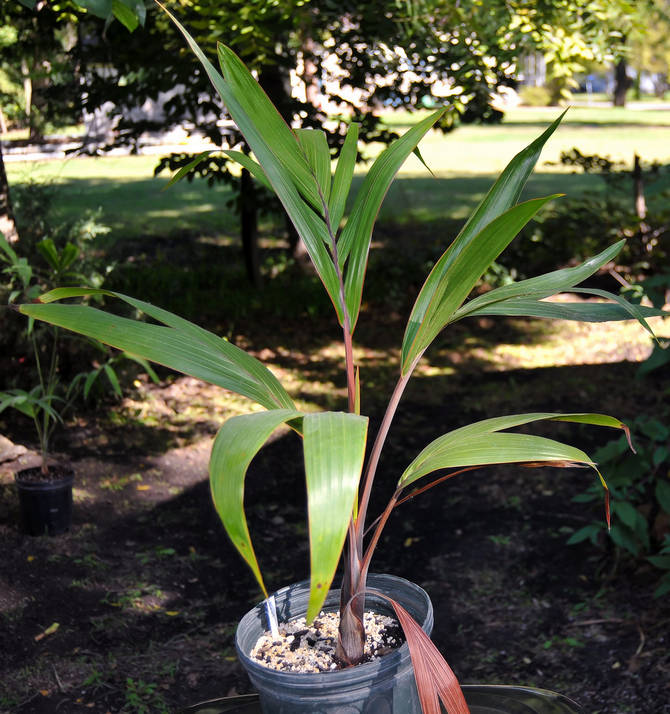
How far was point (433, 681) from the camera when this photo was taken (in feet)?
3.79

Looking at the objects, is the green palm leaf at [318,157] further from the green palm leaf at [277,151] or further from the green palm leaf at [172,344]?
the green palm leaf at [172,344]

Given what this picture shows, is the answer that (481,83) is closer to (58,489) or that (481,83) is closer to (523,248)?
(523,248)

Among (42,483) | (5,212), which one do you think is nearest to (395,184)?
(5,212)

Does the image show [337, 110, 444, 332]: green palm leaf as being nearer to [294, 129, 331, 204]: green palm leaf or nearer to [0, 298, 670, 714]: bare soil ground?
[294, 129, 331, 204]: green palm leaf

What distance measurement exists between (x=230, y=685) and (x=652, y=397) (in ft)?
10.2

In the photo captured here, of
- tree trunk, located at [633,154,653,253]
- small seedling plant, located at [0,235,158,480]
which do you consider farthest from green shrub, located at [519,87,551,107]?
small seedling plant, located at [0,235,158,480]

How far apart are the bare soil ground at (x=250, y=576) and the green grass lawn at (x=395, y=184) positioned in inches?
57.4

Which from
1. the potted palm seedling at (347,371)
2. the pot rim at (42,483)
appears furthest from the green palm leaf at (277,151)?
the pot rim at (42,483)

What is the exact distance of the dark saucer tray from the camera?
1475 mm

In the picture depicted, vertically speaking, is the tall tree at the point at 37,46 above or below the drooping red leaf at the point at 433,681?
above

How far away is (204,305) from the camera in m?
6.51

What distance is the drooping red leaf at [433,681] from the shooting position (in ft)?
3.72

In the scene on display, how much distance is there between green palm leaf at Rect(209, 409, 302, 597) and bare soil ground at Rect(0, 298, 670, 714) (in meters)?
1.77

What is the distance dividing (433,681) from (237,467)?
48 cm
